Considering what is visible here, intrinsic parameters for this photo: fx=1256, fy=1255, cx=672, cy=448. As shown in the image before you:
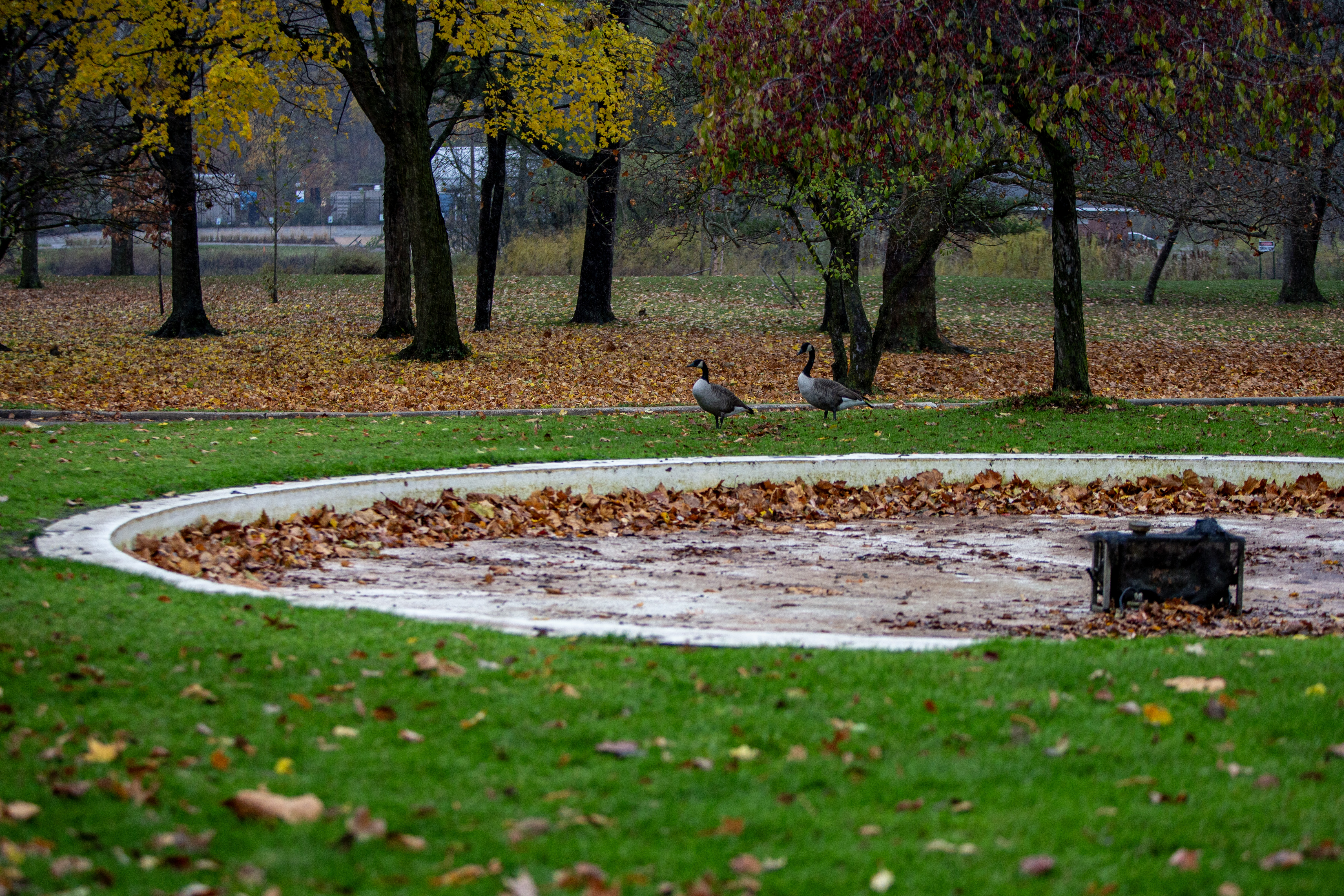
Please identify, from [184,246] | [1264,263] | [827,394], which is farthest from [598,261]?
[1264,263]

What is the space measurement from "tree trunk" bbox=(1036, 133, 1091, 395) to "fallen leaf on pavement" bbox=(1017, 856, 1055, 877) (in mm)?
12406

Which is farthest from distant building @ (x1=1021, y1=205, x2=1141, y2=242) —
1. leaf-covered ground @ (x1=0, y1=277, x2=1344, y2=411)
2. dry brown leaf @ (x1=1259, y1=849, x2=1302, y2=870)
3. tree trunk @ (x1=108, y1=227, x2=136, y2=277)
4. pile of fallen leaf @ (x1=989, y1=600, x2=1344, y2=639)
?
tree trunk @ (x1=108, y1=227, x2=136, y2=277)

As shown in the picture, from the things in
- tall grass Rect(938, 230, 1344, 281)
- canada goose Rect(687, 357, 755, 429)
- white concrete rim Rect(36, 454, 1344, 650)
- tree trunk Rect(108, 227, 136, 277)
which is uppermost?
tall grass Rect(938, 230, 1344, 281)

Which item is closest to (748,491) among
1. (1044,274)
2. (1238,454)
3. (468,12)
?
(1238,454)

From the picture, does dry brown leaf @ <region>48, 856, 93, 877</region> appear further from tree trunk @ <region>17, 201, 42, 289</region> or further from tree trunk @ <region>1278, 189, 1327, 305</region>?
tree trunk @ <region>17, 201, 42, 289</region>

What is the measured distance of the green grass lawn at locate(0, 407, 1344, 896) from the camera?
136 inches

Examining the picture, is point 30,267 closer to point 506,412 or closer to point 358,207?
point 506,412

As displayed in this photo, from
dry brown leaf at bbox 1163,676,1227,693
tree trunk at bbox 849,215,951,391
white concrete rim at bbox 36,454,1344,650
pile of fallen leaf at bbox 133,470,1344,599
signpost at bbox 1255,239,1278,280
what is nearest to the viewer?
dry brown leaf at bbox 1163,676,1227,693

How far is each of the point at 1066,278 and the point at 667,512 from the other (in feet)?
23.6

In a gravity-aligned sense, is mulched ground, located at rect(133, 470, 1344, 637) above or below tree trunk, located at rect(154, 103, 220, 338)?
below

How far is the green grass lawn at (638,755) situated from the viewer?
3459mm

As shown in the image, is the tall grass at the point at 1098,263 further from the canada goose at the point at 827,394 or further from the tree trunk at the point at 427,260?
the canada goose at the point at 827,394

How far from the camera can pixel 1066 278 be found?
15.5 meters

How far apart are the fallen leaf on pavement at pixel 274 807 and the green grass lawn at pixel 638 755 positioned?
46 mm
